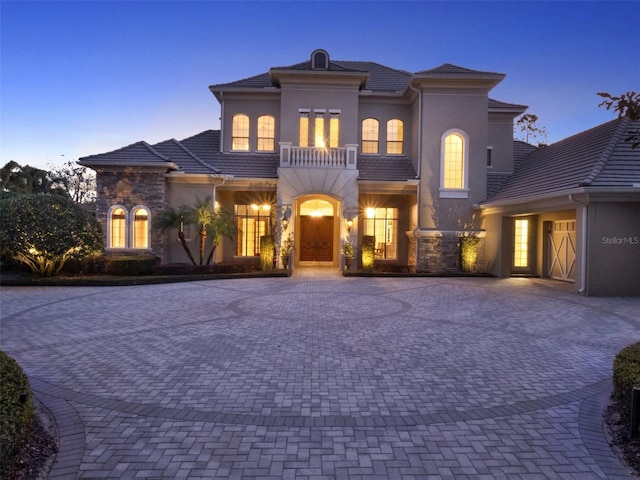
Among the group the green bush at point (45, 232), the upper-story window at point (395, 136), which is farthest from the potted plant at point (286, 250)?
the green bush at point (45, 232)

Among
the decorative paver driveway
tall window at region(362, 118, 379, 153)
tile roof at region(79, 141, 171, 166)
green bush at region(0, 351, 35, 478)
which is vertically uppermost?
tall window at region(362, 118, 379, 153)

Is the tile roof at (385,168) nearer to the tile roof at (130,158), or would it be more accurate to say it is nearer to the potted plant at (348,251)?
the potted plant at (348,251)

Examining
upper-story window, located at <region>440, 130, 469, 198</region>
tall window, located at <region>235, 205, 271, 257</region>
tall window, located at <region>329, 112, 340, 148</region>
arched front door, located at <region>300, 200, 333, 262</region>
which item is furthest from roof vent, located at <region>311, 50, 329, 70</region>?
tall window, located at <region>235, 205, 271, 257</region>

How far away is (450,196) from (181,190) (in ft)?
40.9

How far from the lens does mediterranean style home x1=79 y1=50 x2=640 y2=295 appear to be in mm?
17672

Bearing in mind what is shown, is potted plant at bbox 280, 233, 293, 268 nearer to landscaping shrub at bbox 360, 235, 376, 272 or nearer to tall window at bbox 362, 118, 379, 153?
landscaping shrub at bbox 360, 235, 376, 272

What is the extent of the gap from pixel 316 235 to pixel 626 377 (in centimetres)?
1740

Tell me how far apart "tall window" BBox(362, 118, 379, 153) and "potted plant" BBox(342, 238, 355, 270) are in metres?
5.12

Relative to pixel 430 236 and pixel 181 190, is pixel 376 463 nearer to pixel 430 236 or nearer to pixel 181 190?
pixel 430 236

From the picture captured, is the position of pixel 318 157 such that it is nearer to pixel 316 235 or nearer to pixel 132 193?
pixel 316 235

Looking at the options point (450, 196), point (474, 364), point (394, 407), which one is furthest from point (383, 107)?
point (394, 407)

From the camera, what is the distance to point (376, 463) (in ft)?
11.6

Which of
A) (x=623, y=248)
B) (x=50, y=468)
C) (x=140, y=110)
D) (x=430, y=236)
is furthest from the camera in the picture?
(x=140, y=110)

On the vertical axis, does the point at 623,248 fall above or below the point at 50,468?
above
